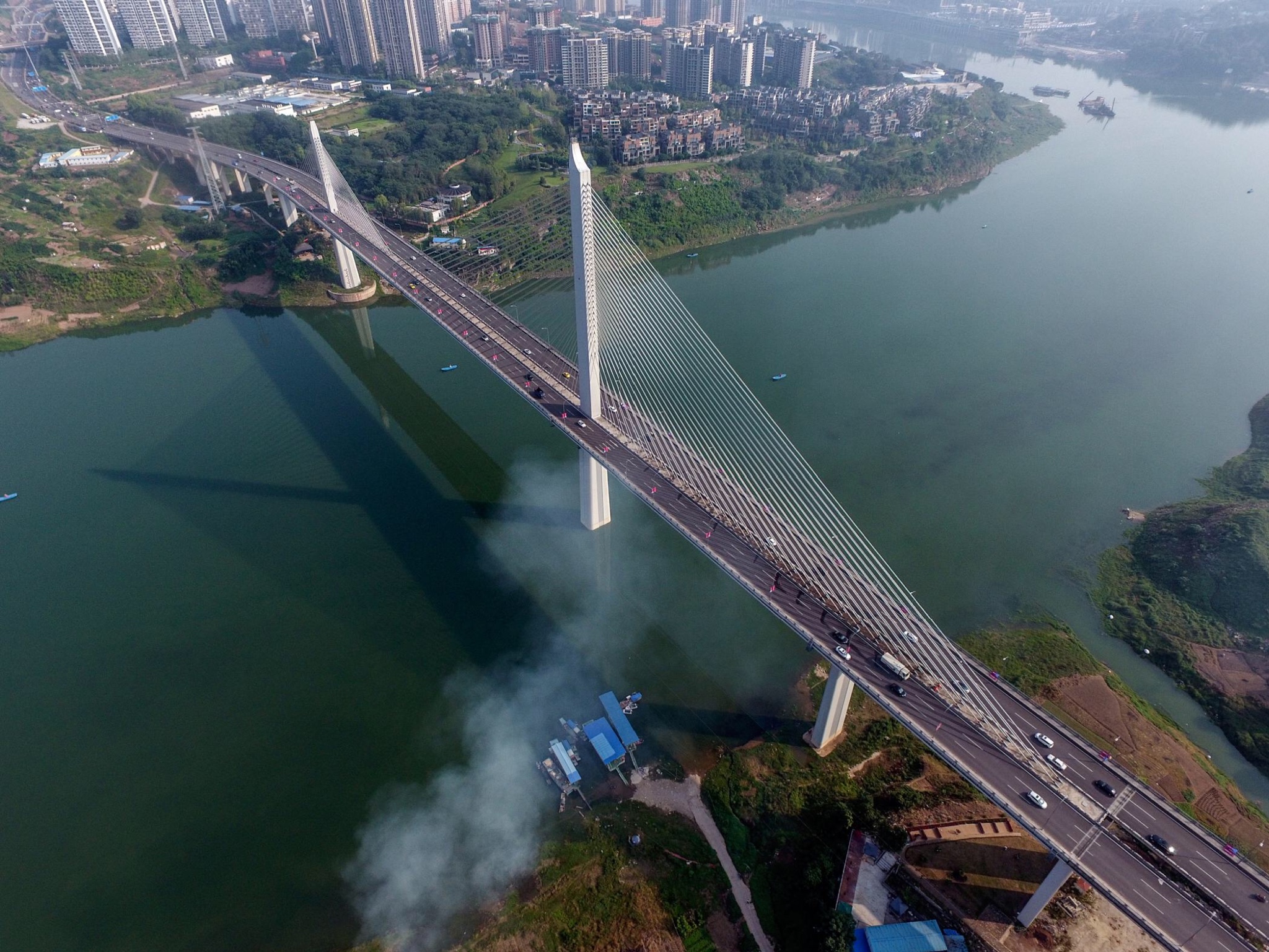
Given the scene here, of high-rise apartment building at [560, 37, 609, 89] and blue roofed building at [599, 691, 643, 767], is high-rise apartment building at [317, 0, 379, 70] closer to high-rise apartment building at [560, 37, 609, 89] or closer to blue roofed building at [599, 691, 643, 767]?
high-rise apartment building at [560, 37, 609, 89]

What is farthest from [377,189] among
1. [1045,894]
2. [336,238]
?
[1045,894]

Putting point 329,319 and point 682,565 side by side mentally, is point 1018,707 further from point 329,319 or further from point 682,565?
point 329,319

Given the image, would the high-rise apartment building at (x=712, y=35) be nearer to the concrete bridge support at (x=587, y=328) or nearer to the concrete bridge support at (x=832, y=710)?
the concrete bridge support at (x=587, y=328)

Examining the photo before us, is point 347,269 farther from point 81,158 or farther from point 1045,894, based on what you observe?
point 1045,894

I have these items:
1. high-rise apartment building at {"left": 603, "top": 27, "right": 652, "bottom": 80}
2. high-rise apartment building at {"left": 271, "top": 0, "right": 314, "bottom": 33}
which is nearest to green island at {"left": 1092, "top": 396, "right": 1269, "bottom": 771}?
high-rise apartment building at {"left": 603, "top": 27, "right": 652, "bottom": 80}

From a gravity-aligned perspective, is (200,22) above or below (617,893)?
above
